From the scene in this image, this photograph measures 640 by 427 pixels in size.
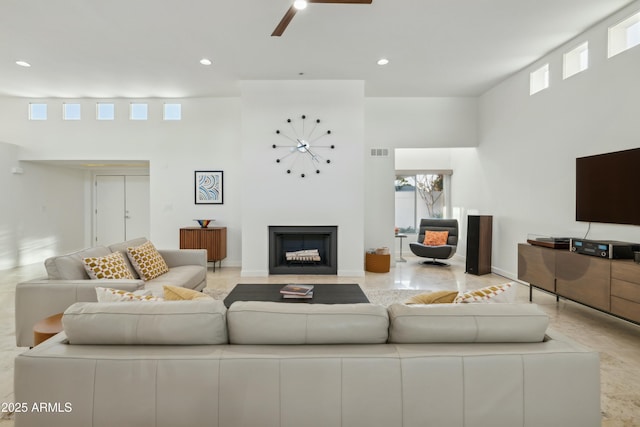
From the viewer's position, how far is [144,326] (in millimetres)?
1342

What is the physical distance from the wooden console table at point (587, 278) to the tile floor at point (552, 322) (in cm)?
27

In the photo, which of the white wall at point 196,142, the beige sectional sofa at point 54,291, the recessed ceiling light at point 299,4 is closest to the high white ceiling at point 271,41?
the white wall at point 196,142

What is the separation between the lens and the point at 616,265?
9.84 feet

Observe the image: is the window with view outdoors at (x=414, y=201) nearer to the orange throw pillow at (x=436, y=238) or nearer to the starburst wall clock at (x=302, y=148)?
the orange throw pillow at (x=436, y=238)

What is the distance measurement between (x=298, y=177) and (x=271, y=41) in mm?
2089

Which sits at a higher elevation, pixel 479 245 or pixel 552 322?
pixel 479 245

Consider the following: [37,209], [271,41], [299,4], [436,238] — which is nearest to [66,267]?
[299,4]

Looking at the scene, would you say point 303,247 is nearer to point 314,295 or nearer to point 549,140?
point 314,295

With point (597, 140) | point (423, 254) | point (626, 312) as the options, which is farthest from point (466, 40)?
point (423, 254)

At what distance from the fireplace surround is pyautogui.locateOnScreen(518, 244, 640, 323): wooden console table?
2.74 m

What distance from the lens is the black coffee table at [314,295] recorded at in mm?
2836

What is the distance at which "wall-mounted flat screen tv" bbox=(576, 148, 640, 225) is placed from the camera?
3216 millimetres

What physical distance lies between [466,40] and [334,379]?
4346 millimetres

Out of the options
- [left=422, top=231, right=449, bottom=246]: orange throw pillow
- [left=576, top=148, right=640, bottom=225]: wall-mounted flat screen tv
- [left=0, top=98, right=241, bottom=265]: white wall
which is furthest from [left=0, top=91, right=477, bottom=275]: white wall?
[left=576, top=148, right=640, bottom=225]: wall-mounted flat screen tv
